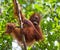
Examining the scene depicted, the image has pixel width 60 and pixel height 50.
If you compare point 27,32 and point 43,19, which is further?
point 43,19

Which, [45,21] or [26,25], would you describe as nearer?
[26,25]

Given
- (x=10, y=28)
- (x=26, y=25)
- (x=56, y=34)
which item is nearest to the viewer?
(x=10, y=28)

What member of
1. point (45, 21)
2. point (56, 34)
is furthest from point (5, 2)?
point (56, 34)

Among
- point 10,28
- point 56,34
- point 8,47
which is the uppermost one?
point 10,28

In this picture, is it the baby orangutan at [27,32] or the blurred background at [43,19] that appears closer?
the baby orangutan at [27,32]

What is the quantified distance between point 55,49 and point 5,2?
45.1 inches

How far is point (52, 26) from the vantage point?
4.05 meters

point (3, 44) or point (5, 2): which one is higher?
point (5, 2)

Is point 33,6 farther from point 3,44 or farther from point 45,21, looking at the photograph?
point 3,44

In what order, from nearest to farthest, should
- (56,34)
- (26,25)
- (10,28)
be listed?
(10,28) < (26,25) < (56,34)

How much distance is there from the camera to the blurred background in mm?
4020

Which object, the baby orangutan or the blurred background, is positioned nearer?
the baby orangutan

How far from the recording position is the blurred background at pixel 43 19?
402 cm

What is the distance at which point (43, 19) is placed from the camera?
422 centimetres
